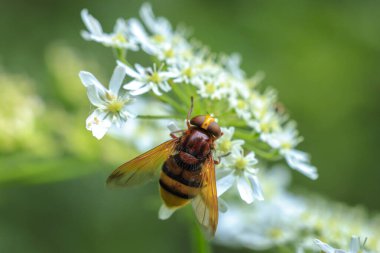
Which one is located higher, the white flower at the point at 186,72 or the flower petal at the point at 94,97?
the white flower at the point at 186,72

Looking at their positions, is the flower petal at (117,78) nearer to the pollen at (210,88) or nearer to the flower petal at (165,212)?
the pollen at (210,88)

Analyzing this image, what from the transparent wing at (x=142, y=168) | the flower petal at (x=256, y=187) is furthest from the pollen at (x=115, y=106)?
the flower petal at (x=256, y=187)

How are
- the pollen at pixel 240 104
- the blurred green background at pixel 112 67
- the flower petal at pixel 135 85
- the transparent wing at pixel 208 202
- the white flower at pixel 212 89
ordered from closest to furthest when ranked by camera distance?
the transparent wing at pixel 208 202 → the flower petal at pixel 135 85 → the white flower at pixel 212 89 → the pollen at pixel 240 104 → the blurred green background at pixel 112 67

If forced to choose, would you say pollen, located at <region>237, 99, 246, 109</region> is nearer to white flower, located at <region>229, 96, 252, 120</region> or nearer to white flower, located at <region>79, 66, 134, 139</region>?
white flower, located at <region>229, 96, 252, 120</region>

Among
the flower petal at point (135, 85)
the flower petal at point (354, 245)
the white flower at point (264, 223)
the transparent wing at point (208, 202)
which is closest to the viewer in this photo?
the transparent wing at point (208, 202)

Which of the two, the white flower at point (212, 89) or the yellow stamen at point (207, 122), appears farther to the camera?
the white flower at point (212, 89)

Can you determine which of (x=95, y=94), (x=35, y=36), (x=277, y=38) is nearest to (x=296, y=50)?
(x=277, y=38)

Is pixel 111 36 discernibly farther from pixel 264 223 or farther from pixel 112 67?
pixel 112 67
